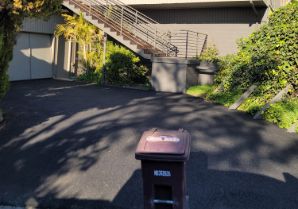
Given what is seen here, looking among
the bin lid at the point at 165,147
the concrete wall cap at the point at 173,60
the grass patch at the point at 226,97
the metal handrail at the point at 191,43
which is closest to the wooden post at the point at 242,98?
the grass patch at the point at 226,97

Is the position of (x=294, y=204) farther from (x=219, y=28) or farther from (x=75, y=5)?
(x=75, y=5)

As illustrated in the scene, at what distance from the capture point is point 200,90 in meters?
15.4

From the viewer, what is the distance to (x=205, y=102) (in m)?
13.1

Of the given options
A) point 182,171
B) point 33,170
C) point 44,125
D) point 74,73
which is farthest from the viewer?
point 74,73

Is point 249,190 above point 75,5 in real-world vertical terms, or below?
below

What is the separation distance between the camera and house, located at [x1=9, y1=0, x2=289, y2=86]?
1761cm

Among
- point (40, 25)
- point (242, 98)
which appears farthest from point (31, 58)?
point (242, 98)

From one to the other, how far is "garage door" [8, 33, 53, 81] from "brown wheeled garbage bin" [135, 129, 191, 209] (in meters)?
15.1

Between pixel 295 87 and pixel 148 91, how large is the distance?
248 inches

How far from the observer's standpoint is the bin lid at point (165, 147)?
144 inches

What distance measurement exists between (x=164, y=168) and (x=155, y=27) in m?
16.5

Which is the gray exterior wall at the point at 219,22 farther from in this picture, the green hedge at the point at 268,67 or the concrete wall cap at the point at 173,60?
the green hedge at the point at 268,67

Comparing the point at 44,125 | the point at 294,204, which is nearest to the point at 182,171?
the point at 294,204

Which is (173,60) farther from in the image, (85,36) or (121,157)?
(121,157)
